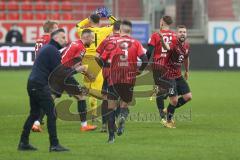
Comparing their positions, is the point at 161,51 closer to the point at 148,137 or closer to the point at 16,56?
the point at 148,137

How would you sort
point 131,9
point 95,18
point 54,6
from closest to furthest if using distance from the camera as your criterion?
1. point 95,18
2. point 54,6
3. point 131,9

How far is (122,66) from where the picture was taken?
→ 14.1 metres

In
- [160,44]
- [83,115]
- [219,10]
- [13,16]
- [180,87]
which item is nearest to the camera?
[83,115]

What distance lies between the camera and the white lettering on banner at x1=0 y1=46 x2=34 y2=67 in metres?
35.9

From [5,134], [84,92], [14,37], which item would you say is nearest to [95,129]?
[84,92]

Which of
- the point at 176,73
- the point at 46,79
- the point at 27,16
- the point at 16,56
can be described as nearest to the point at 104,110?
the point at 176,73

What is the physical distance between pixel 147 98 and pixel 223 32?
1656 cm

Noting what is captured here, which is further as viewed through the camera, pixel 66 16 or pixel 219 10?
pixel 219 10

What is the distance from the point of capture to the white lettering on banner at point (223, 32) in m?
39.9

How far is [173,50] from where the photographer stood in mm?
16688

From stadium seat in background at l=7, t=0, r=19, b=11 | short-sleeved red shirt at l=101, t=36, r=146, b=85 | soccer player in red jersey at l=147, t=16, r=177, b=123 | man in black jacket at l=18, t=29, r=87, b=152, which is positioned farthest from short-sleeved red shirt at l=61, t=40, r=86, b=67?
stadium seat in background at l=7, t=0, r=19, b=11

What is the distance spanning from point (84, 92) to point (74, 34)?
2338cm

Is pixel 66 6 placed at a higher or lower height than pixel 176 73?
higher

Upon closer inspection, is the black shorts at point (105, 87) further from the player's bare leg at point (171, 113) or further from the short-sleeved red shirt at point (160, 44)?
the player's bare leg at point (171, 113)
